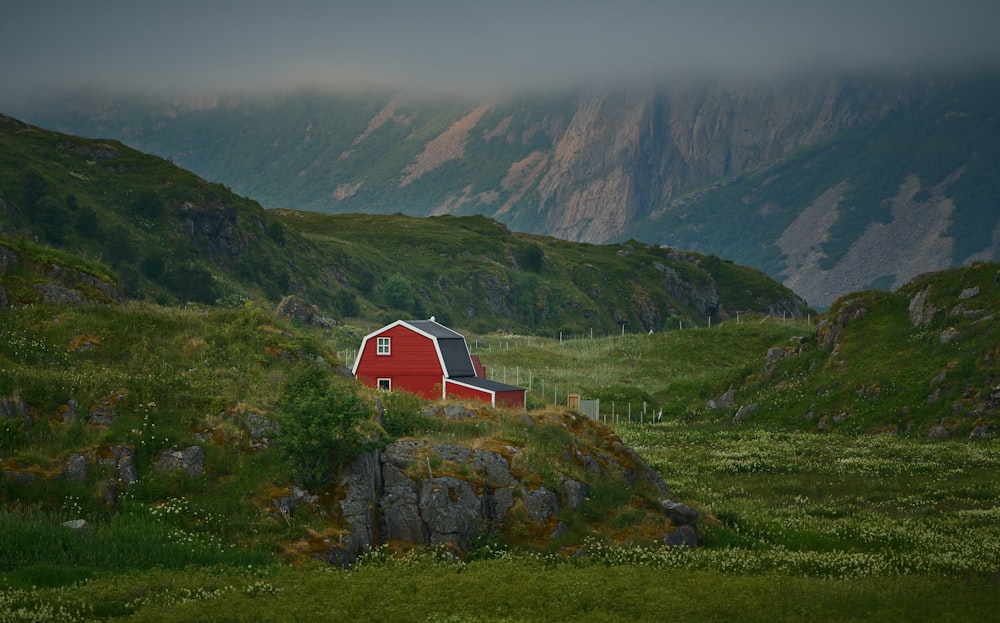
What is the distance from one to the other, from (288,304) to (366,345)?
67878 millimetres

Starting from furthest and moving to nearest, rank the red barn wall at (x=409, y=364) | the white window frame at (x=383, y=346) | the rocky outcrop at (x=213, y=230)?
the rocky outcrop at (x=213, y=230), the white window frame at (x=383, y=346), the red barn wall at (x=409, y=364)

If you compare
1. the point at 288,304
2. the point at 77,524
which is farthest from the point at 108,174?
the point at 77,524

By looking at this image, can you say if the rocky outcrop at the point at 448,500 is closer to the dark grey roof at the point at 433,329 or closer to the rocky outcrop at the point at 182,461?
the rocky outcrop at the point at 182,461

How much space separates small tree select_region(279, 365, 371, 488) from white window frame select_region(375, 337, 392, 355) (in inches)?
1315

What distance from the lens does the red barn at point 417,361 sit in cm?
7106

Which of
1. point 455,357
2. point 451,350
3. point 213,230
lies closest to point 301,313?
point 213,230

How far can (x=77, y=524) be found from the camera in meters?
32.8

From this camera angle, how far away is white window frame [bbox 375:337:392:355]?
239ft

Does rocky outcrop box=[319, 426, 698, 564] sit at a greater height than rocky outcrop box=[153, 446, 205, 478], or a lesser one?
lesser

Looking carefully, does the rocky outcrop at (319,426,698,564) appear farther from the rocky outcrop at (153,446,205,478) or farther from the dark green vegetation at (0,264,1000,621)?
the rocky outcrop at (153,446,205,478)

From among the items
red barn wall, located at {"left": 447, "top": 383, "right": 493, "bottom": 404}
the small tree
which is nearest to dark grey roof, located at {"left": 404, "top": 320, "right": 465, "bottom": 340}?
red barn wall, located at {"left": 447, "top": 383, "right": 493, "bottom": 404}

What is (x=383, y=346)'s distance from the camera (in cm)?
7325

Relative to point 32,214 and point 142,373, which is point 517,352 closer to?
point 32,214

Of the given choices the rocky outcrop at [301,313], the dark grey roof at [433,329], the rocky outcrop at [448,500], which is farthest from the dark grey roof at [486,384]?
the rocky outcrop at [301,313]
